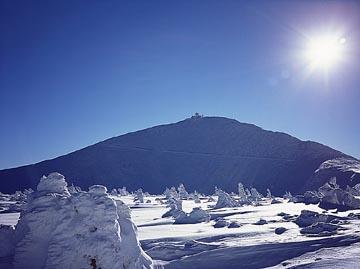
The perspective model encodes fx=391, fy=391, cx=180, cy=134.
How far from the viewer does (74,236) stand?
12.6 meters

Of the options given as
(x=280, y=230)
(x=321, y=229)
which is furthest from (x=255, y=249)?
(x=321, y=229)

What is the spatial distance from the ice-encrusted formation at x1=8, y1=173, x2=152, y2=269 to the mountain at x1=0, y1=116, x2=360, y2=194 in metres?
113

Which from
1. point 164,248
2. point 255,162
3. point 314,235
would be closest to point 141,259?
point 164,248

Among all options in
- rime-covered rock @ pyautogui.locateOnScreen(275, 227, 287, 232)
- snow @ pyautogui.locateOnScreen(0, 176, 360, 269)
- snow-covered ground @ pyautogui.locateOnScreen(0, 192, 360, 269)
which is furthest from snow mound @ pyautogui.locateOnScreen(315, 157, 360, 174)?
snow-covered ground @ pyautogui.locateOnScreen(0, 192, 360, 269)

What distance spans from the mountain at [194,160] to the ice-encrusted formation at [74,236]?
113 metres

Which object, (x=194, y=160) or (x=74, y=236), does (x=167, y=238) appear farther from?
(x=194, y=160)

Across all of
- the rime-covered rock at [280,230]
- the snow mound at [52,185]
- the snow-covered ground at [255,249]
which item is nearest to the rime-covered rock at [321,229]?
the snow-covered ground at [255,249]

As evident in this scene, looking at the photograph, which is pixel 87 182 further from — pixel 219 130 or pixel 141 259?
pixel 141 259

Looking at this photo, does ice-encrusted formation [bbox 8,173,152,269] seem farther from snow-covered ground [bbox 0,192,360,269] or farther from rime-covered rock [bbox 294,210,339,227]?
rime-covered rock [bbox 294,210,339,227]

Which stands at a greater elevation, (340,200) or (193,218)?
(340,200)

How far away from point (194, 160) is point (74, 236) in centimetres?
15155

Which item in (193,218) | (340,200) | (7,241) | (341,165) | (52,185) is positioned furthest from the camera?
(341,165)

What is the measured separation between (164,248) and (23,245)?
11576 mm

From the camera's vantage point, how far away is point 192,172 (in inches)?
6132
